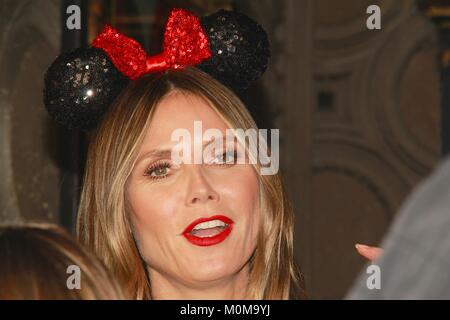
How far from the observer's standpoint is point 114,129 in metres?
1.89

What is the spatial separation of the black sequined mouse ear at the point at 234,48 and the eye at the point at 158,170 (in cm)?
28

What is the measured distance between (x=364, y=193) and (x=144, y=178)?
2638 mm

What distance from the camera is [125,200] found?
6.15ft

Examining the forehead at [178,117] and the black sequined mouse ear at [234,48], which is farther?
the black sequined mouse ear at [234,48]

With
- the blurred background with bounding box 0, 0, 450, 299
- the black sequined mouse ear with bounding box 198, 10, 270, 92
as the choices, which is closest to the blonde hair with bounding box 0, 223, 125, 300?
the black sequined mouse ear with bounding box 198, 10, 270, 92

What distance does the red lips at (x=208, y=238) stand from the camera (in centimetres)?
172

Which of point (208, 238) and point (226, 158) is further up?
point (226, 158)

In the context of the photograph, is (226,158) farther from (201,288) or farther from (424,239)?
(424,239)

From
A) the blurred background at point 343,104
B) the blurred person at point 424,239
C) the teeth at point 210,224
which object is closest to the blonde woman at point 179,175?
the teeth at point 210,224

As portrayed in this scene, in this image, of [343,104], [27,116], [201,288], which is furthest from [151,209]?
[343,104]

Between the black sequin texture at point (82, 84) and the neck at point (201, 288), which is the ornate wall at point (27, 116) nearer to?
the black sequin texture at point (82, 84)

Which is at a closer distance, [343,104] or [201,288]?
[201,288]

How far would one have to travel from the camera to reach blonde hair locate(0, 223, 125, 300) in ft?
4.41

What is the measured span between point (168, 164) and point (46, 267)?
485mm
